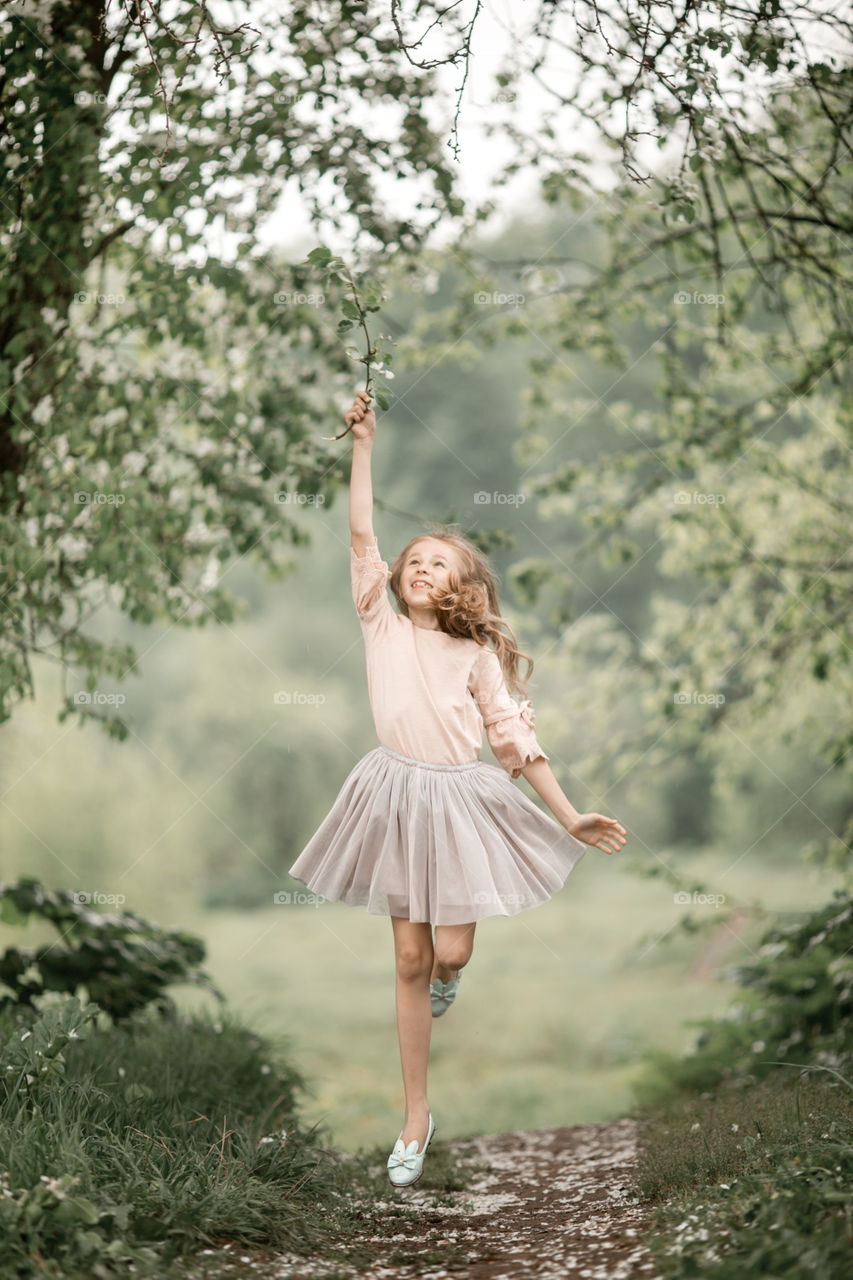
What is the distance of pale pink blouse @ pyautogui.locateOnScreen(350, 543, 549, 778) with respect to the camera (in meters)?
3.33

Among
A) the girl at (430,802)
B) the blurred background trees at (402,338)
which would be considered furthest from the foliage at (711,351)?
the girl at (430,802)

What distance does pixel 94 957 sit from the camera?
4461mm

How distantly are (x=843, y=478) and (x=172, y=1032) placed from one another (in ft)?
16.7

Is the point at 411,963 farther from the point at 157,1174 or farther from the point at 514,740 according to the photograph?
the point at 157,1174

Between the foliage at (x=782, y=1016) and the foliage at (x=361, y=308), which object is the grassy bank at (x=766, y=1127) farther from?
the foliage at (x=361, y=308)

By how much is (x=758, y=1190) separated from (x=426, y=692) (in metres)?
1.46

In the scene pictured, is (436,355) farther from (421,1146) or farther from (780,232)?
(421,1146)

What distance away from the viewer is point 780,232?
177 inches

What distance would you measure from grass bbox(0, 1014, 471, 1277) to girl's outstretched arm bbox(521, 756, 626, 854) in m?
1.07

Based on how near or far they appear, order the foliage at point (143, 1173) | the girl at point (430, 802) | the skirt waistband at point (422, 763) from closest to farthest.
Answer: the foliage at point (143, 1173) < the girl at point (430, 802) < the skirt waistband at point (422, 763)

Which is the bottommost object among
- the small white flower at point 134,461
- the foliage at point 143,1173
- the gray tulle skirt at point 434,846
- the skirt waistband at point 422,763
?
the foliage at point 143,1173

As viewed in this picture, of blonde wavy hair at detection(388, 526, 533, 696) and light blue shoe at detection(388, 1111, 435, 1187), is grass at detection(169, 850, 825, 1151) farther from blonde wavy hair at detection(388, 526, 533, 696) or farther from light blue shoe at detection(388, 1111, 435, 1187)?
blonde wavy hair at detection(388, 526, 533, 696)

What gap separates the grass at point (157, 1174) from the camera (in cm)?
224

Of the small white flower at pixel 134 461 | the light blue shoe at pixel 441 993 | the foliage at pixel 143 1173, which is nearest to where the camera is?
the foliage at pixel 143 1173
